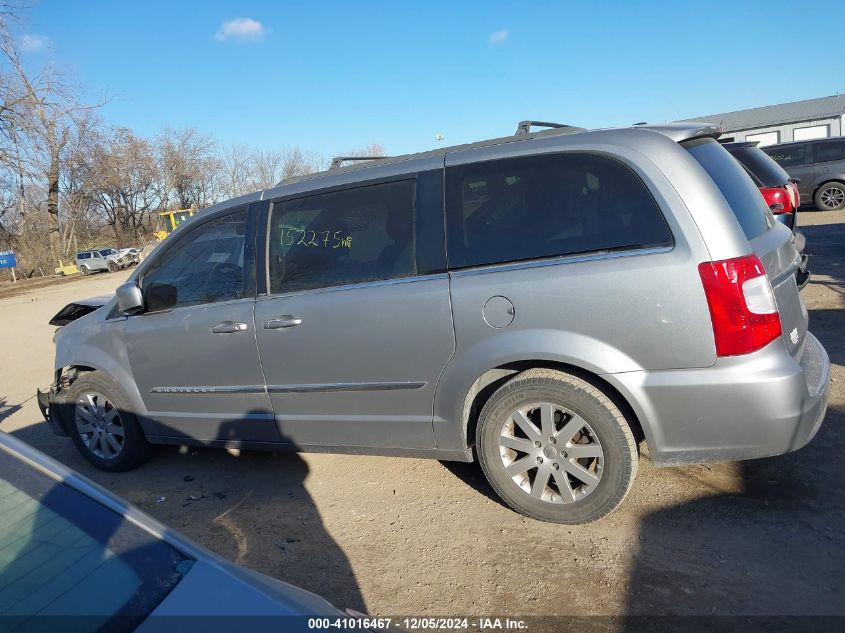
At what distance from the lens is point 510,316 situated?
2.99 metres

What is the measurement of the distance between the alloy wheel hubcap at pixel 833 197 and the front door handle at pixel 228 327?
1756cm

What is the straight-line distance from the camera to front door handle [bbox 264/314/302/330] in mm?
3514

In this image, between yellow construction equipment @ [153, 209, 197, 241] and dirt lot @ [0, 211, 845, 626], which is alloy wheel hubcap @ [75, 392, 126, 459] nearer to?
dirt lot @ [0, 211, 845, 626]

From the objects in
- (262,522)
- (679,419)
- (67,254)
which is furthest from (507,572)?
(67,254)

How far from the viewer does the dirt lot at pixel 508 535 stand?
8.56 ft

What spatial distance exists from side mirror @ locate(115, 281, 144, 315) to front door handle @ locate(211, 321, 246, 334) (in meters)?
0.64

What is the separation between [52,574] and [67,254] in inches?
1707

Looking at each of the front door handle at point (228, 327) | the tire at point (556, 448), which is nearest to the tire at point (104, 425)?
the front door handle at point (228, 327)

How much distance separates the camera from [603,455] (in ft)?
9.67

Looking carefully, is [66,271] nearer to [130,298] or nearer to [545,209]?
[130,298]

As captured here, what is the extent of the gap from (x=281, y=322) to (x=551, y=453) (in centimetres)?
170

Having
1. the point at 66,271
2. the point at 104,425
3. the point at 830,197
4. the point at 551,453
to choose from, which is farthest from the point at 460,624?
the point at 66,271

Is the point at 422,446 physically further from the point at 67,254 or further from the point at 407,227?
the point at 67,254

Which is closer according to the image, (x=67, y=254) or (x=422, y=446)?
(x=422, y=446)
